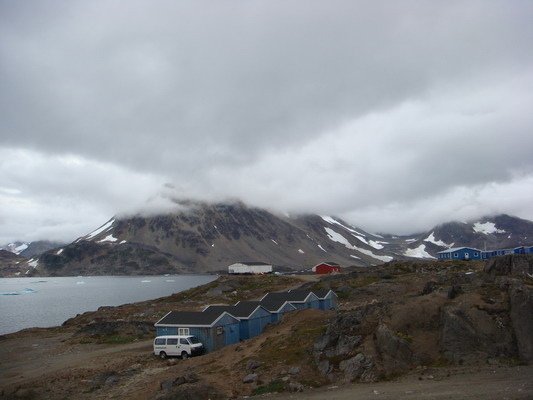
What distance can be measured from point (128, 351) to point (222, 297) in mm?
53636

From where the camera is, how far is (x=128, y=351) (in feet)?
173

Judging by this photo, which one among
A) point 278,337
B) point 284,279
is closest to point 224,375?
point 278,337

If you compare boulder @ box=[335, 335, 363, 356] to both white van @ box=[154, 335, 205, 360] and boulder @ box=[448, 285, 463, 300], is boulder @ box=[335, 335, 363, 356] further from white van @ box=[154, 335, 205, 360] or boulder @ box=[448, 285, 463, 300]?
white van @ box=[154, 335, 205, 360]

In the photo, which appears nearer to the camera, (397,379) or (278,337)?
(397,379)

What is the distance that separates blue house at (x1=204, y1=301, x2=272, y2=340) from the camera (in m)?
50.6

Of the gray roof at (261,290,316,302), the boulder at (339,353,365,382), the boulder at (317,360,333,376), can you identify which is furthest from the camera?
the gray roof at (261,290,316,302)

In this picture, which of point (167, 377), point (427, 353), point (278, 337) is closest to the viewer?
point (427, 353)

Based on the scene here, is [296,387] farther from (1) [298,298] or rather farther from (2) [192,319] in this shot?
(1) [298,298]

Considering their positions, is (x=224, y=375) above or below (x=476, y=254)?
below

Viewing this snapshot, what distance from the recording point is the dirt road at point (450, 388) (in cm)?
2146

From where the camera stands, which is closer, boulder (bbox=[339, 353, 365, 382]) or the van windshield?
boulder (bbox=[339, 353, 365, 382])

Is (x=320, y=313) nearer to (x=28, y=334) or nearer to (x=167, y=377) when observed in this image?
(x=167, y=377)

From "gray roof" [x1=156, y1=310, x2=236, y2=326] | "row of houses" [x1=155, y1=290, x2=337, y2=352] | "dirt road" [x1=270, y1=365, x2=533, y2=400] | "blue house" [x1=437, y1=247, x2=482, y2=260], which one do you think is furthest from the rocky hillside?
"blue house" [x1=437, y1=247, x2=482, y2=260]

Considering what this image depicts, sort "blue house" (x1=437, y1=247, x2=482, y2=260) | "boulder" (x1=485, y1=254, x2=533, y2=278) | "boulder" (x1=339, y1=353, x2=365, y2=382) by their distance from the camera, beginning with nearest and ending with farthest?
"boulder" (x1=339, y1=353, x2=365, y2=382) → "boulder" (x1=485, y1=254, x2=533, y2=278) → "blue house" (x1=437, y1=247, x2=482, y2=260)
